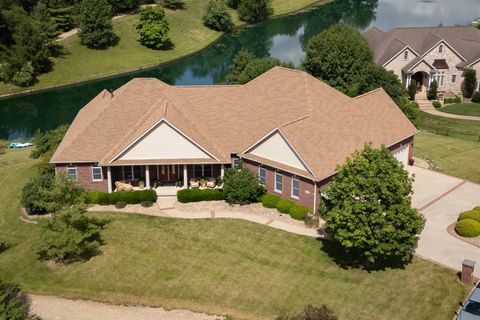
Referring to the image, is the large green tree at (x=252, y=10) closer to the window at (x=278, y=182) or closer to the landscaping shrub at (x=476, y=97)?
the landscaping shrub at (x=476, y=97)

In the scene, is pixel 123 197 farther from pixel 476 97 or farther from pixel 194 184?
pixel 476 97

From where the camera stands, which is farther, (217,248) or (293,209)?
(293,209)

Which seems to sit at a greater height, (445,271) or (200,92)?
(200,92)

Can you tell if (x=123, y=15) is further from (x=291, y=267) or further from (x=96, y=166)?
(x=291, y=267)

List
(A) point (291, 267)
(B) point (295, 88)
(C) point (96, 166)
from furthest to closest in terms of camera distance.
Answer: (B) point (295, 88) < (C) point (96, 166) < (A) point (291, 267)

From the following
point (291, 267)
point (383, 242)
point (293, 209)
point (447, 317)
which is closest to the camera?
point (447, 317)

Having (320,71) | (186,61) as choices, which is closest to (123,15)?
(186,61)
